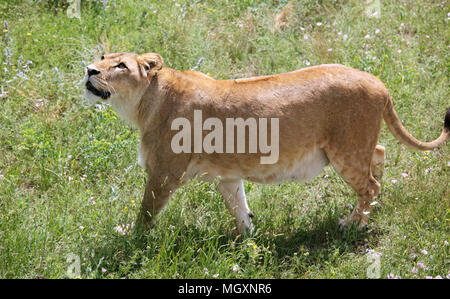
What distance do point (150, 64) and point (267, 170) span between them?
130cm

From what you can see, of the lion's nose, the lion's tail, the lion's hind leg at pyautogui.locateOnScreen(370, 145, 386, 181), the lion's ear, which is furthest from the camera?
the lion's hind leg at pyautogui.locateOnScreen(370, 145, 386, 181)

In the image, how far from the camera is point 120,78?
4.78 metres

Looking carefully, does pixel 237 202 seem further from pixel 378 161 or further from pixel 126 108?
pixel 378 161

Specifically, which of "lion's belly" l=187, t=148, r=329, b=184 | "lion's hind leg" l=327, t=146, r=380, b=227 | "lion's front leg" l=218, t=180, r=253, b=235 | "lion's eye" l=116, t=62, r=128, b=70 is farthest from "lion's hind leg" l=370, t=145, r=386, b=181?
"lion's eye" l=116, t=62, r=128, b=70

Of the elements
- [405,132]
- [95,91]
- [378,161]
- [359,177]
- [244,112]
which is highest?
[95,91]

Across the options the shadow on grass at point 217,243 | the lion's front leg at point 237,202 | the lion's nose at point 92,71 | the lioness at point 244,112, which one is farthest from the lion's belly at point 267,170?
the lion's nose at point 92,71

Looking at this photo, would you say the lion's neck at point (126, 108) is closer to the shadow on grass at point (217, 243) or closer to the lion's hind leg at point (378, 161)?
the shadow on grass at point (217, 243)

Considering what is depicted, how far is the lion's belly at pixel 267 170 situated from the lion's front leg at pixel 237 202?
160 millimetres

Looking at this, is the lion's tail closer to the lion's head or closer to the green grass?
the green grass

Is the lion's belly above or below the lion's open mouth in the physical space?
below

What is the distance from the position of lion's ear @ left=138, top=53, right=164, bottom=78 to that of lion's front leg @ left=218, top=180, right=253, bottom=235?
1100mm

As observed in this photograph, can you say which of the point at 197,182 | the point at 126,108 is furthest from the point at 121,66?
the point at 197,182

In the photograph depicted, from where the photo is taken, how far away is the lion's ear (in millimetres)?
4883

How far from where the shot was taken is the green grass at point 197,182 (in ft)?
15.1
